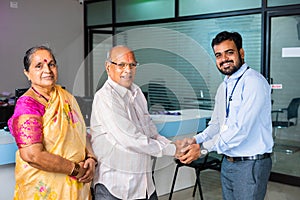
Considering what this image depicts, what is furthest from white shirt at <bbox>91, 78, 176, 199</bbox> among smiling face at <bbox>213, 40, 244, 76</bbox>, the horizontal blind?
the horizontal blind

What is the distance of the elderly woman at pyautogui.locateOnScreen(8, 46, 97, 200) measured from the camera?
5.61 ft

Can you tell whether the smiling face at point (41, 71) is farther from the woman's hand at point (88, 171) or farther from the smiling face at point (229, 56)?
the smiling face at point (229, 56)

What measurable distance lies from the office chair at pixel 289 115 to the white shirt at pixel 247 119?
98.0 inches

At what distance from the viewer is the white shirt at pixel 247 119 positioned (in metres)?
1.96

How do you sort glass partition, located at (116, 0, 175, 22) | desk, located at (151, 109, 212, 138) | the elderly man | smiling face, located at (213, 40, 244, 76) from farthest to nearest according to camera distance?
glass partition, located at (116, 0, 175, 22) < desk, located at (151, 109, 212, 138) < smiling face, located at (213, 40, 244, 76) < the elderly man

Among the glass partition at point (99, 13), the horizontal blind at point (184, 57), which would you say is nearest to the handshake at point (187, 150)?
the horizontal blind at point (184, 57)

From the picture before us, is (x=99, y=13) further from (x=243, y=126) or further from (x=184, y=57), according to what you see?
(x=243, y=126)

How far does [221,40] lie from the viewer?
82.4 inches

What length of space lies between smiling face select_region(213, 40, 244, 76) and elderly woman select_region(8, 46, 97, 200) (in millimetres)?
841

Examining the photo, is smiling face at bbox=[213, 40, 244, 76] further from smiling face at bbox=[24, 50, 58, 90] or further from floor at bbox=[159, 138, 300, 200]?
floor at bbox=[159, 138, 300, 200]

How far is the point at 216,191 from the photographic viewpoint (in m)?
3.97

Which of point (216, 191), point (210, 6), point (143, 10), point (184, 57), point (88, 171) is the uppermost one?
point (143, 10)

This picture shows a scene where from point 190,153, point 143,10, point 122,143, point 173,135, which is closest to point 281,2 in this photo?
point 173,135

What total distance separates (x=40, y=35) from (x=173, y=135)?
4.42 metres
